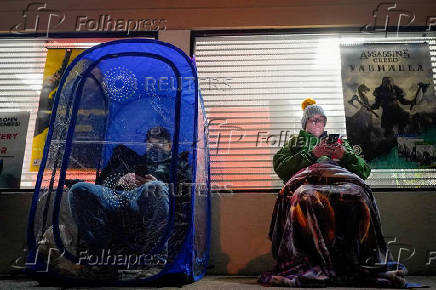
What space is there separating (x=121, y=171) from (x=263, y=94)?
165cm

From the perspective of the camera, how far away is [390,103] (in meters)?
3.15

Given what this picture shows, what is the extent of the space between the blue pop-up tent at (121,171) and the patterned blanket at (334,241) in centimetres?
56

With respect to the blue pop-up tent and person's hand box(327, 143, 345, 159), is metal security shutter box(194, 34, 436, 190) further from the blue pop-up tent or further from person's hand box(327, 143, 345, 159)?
person's hand box(327, 143, 345, 159)

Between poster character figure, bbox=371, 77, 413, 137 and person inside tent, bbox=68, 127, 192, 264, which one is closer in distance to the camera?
person inside tent, bbox=68, 127, 192, 264

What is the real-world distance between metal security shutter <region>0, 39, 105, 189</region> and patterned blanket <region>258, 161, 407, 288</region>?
96.2 inches

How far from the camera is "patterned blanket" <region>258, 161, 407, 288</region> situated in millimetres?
1854

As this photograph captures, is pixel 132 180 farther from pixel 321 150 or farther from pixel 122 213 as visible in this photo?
pixel 321 150

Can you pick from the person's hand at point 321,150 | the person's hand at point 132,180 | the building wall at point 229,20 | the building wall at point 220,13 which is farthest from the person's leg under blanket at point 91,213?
the building wall at point 220,13

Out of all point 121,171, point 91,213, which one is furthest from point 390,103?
point 91,213

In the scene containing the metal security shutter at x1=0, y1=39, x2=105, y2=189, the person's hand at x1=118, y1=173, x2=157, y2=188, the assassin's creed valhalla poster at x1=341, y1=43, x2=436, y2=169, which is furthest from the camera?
the metal security shutter at x1=0, y1=39, x2=105, y2=189

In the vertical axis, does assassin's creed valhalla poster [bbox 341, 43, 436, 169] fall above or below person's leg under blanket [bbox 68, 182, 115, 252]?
above

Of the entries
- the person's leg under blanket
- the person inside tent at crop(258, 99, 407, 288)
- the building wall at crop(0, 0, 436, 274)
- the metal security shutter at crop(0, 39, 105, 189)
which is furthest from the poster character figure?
the metal security shutter at crop(0, 39, 105, 189)

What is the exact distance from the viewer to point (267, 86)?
3.28 metres

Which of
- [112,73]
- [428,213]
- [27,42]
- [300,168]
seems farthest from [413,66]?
[27,42]
